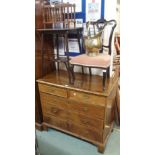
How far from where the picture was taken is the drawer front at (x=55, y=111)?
6.54ft

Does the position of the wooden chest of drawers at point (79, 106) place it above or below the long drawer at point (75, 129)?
above

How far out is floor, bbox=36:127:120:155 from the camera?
1.87m

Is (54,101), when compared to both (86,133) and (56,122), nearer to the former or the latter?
(56,122)

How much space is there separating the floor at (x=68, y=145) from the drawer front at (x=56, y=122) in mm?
125

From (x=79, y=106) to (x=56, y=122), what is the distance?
0.45m

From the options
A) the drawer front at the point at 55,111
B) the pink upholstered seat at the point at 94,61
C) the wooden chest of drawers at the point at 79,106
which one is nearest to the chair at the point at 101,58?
the pink upholstered seat at the point at 94,61

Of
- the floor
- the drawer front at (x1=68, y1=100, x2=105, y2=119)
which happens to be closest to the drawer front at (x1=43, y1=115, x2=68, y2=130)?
the floor

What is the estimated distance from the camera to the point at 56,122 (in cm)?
211

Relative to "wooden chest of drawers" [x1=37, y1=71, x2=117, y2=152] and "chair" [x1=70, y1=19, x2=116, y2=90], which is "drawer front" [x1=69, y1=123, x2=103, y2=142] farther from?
"chair" [x1=70, y1=19, x2=116, y2=90]

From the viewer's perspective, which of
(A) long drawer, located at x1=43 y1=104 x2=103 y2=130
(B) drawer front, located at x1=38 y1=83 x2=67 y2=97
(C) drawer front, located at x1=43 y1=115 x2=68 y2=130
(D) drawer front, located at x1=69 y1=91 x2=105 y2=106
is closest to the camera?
(D) drawer front, located at x1=69 y1=91 x2=105 y2=106

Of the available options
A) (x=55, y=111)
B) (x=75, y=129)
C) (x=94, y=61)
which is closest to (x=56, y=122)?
(x=55, y=111)

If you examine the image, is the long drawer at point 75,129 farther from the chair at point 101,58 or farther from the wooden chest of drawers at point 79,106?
the chair at point 101,58
